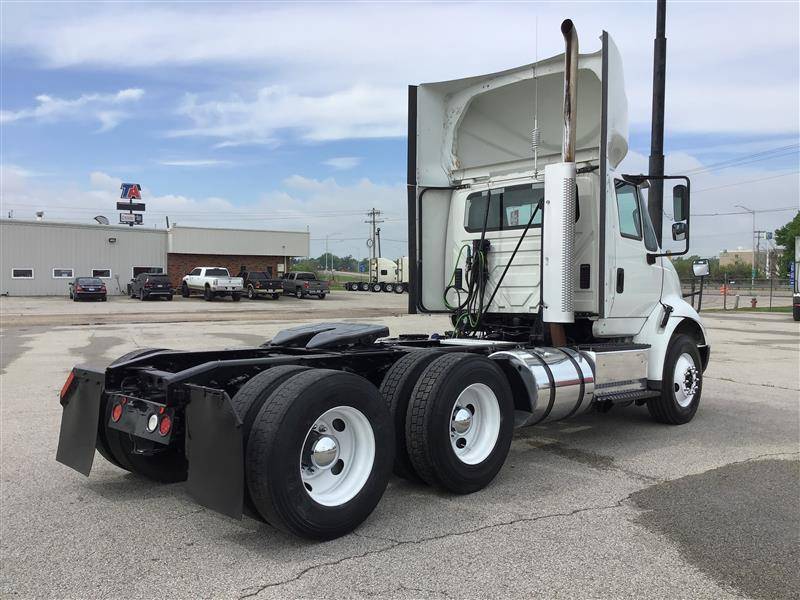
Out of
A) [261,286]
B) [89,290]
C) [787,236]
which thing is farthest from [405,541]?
[787,236]

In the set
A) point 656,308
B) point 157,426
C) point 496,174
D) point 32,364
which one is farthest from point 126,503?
point 32,364

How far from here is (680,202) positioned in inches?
267

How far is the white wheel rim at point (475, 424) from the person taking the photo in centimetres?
495

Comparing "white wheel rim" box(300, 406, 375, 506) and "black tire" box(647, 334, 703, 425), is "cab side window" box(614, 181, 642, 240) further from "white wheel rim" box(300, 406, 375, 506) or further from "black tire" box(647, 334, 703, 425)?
"white wheel rim" box(300, 406, 375, 506)

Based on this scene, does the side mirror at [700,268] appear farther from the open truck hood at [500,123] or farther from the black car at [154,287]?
the black car at [154,287]

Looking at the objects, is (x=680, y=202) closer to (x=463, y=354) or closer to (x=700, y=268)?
(x=700, y=268)

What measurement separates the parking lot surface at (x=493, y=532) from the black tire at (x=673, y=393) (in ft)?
0.66

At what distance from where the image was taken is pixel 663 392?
7.09 meters

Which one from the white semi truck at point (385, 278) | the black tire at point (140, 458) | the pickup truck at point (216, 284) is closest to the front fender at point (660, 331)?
the black tire at point (140, 458)

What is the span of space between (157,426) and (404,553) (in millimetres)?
1653

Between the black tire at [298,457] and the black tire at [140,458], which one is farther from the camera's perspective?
the black tire at [140,458]

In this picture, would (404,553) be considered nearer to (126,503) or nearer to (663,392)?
(126,503)

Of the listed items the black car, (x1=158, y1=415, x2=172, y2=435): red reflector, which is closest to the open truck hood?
(x1=158, y1=415, x2=172, y2=435): red reflector

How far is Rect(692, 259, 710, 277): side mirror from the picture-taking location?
7.62 meters
